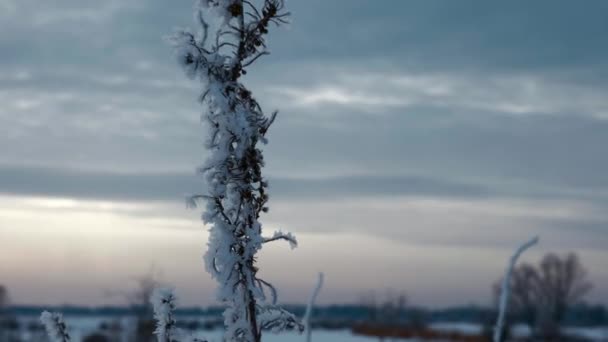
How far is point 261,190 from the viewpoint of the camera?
2447mm

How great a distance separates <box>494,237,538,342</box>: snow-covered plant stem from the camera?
4.21 m

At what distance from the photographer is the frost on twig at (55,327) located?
2.68m

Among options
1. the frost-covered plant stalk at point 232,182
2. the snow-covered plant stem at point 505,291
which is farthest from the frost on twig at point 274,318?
the snow-covered plant stem at point 505,291

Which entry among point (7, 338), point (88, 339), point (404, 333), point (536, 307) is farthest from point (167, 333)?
point (7, 338)

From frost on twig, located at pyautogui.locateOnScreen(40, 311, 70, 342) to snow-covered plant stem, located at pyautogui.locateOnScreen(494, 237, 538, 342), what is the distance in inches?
83.6

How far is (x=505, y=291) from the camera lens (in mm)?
4434

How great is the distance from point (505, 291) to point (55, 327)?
7.59 ft

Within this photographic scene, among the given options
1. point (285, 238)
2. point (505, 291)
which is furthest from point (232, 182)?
point (505, 291)

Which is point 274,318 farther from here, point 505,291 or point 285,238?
point 505,291

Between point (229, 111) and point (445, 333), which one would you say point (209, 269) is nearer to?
point (229, 111)

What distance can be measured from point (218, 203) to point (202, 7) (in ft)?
1.69

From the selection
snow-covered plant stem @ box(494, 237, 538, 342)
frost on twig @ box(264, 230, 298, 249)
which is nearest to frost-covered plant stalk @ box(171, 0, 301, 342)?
frost on twig @ box(264, 230, 298, 249)

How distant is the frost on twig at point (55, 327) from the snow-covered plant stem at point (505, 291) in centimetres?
212

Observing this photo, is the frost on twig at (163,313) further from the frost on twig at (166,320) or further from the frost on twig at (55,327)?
the frost on twig at (55,327)
